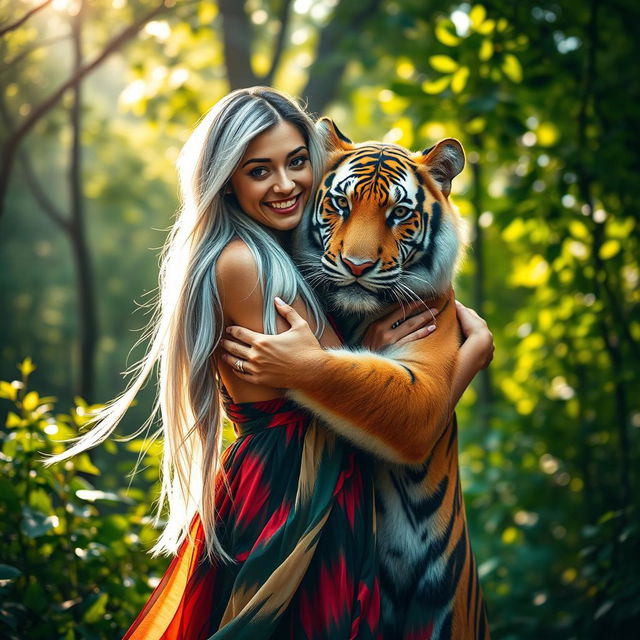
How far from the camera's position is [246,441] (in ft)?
6.45

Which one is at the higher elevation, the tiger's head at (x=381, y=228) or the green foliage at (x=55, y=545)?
the tiger's head at (x=381, y=228)

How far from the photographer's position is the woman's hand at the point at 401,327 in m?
2.09

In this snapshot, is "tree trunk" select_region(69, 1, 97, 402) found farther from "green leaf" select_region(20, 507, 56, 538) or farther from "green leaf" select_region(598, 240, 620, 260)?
"green leaf" select_region(598, 240, 620, 260)

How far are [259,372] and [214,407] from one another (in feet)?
0.91

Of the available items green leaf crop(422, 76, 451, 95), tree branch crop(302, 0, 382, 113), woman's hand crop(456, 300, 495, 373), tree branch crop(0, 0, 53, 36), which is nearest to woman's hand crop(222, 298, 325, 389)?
woman's hand crop(456, 300, 495, 373)

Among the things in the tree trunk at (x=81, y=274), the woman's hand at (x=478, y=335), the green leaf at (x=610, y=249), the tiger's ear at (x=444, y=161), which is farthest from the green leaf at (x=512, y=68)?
the tree trunk at (x=81, y=274)

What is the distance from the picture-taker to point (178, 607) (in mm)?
1898

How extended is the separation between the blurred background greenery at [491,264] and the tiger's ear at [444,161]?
3.61 feet

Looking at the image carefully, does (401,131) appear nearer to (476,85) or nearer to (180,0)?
(476,85)

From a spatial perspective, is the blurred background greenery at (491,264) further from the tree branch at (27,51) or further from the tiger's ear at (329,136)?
the tiger's ear at (329,136)

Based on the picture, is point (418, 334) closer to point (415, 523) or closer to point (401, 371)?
point (401, 371)

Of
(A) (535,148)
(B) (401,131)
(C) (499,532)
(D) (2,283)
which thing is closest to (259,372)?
(B) (401,131)

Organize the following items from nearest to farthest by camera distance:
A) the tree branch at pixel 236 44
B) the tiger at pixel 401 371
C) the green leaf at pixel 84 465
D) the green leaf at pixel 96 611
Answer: the tiger at pixel 401 371 < the green leaf at pixel 96 611 < the green leaf at pixel 84 465 < the tree branch at pixel 236 44

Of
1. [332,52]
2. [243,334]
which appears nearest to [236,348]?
[243,334]
